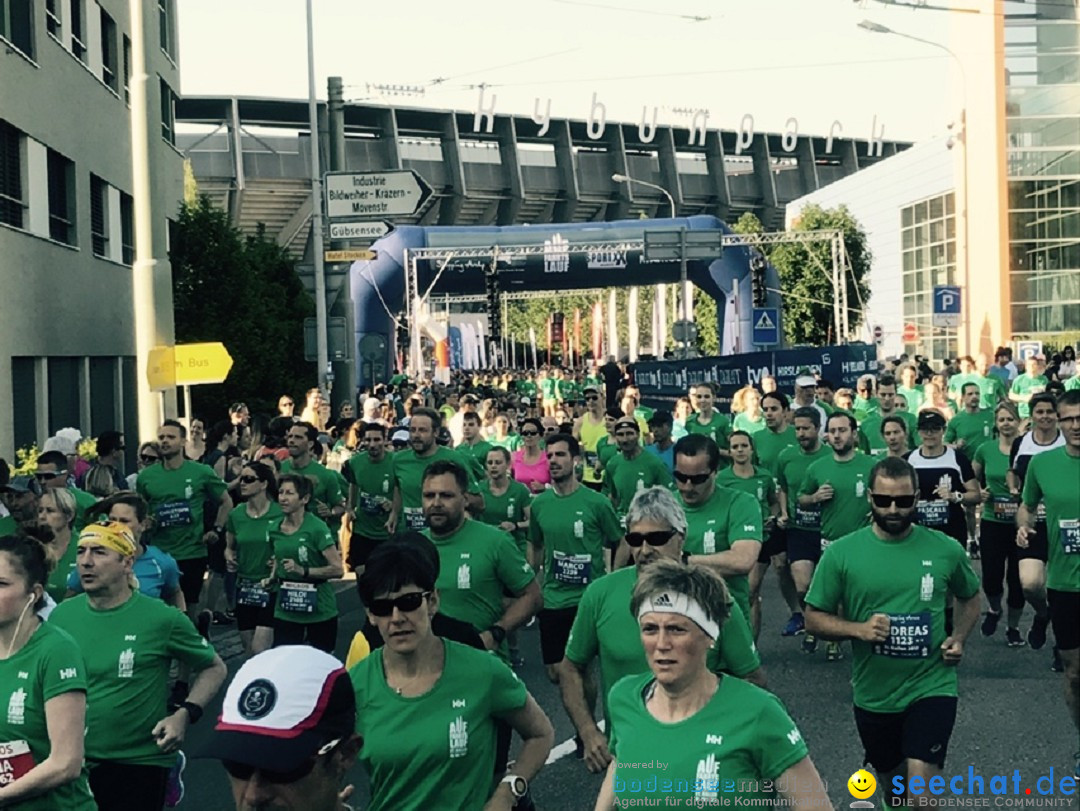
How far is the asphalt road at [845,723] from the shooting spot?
8.52 m

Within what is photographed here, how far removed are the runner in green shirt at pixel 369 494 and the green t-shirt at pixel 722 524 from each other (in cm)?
588

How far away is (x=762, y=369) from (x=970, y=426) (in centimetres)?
954

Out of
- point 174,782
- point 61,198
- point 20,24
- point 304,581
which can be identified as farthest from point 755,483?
point 61,198

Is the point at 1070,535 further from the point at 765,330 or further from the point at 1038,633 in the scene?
the point at 765,330

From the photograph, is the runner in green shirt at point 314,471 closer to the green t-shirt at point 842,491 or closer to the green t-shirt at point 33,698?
the green t-shirt at point 842,491

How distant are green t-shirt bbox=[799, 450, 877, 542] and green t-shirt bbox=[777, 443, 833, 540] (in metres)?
0.48

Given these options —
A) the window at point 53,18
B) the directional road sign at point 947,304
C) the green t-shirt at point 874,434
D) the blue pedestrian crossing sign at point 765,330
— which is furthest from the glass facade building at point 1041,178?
the green t-shirt at point 874,434

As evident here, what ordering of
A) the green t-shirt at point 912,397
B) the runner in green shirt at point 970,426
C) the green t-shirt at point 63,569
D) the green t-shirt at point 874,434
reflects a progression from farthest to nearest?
the green t-shirt at point 912,397, the runner in green shirt at point 970,426, the green t-shirt at point 874,434, the green t-shirt at point 63,569

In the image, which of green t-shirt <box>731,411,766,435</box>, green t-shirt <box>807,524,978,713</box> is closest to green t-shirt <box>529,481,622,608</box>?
green t-shirt <box>807,524,978,713</box>

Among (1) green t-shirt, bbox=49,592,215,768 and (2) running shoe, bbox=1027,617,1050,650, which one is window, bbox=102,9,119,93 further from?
(1) green t-shirt, bbox=49,592,215,768

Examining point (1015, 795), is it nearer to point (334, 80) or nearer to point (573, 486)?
point (573, 486)

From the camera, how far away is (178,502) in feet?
44.2

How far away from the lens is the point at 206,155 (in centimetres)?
7219

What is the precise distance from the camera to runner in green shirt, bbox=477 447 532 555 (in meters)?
12.3
